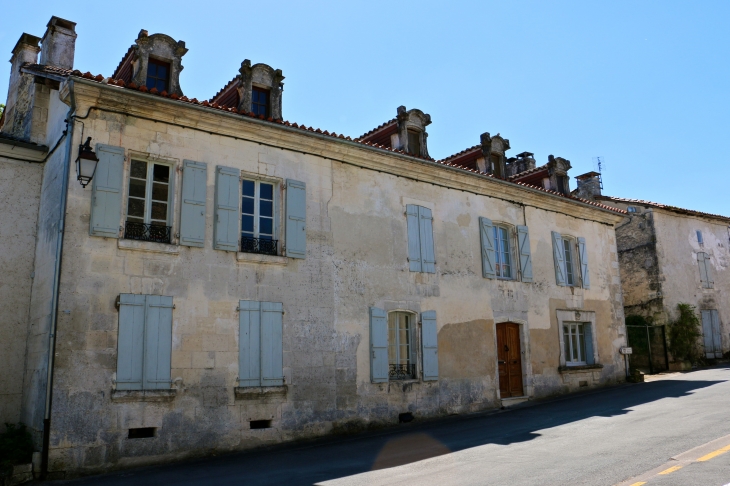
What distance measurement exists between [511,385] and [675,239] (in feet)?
36.4

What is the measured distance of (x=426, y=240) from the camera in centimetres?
1255

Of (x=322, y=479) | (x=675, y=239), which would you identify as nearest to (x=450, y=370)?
(x=322, y=479)

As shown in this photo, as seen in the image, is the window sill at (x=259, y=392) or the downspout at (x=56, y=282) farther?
the window sill at (x=259, y=392)

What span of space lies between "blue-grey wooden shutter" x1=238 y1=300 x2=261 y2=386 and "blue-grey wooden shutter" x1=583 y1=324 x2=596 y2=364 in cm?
968

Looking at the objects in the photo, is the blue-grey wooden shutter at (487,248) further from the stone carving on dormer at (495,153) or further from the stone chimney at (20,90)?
the stone chimney at (20,90)

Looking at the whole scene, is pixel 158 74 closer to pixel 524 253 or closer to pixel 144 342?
pixel 144 342

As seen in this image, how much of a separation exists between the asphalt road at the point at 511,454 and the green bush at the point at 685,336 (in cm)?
840

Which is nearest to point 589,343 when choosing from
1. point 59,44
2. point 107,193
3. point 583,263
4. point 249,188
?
point 583,263

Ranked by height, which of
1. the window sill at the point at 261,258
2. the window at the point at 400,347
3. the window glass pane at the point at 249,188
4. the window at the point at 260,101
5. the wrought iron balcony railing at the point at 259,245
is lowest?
the window at the point at 400,347

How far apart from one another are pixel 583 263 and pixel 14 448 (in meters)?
13.4

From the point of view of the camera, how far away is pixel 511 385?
536 inches

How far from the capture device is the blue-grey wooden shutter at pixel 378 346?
436 inches

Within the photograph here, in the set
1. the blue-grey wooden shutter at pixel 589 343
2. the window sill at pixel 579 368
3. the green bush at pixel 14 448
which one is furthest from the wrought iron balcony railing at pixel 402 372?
the blue-grey wooden shutter at pixel 589 343

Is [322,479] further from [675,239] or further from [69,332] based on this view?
[675,239]
